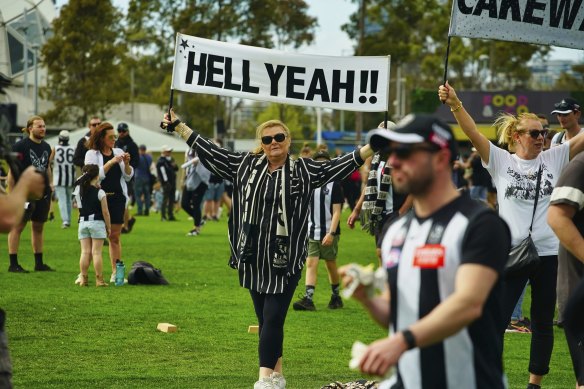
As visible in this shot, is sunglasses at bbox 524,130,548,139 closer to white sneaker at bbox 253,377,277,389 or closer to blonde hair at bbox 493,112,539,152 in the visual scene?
blonde hair at bbox 493,112,539,152

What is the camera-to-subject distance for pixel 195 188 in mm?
24391

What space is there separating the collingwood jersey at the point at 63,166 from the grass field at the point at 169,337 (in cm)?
537

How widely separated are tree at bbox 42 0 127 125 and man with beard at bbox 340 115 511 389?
51567 millimetres

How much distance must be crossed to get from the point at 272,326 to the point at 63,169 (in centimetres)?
1521

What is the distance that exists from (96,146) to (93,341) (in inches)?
173

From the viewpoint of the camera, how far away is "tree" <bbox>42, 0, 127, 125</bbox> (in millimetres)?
55031

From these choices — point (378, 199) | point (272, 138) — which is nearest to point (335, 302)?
point (378, 199)

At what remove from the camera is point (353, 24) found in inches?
2234

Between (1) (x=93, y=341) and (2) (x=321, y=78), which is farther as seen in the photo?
(1) (x=93, y=341)

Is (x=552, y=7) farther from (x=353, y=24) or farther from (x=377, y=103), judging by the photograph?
(x=353, y=24)

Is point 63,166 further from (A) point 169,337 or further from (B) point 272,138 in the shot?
(B) point 272,138

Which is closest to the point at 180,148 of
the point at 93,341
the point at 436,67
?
the point at 436,67

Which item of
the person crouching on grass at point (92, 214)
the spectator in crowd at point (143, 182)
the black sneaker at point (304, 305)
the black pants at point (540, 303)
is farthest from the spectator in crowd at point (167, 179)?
the black pants at point (540, 303)

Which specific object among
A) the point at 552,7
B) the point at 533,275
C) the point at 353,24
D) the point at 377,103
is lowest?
the point at 533,275
